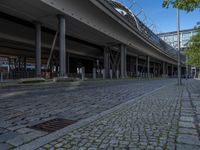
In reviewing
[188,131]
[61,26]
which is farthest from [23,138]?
[61,26]

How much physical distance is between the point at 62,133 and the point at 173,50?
96260mm

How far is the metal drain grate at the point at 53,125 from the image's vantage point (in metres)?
5.21

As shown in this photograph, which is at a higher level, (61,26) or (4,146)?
(61,26)

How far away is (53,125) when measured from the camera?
556 centimetres

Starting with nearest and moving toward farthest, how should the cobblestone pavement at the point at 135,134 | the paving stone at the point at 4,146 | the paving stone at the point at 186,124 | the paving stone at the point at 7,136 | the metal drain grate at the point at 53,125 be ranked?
the paving stone at the point at 4,146, the cobblestone pavement at the point at 135,134, the paving stone at the point at 7,136, the metal drain grate at the point at 53,125, the paving stone at the point at 186,124

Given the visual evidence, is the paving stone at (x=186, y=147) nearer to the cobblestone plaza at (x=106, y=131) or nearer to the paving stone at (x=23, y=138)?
the cobblestone plaza at (x=106, y=131)

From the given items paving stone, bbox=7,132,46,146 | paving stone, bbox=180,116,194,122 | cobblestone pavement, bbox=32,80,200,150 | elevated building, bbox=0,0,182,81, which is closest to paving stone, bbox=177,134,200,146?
cobblestone pavement, bbox=32,80,200,150

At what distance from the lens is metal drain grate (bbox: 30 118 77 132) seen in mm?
5211

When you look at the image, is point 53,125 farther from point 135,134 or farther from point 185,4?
point 185,4

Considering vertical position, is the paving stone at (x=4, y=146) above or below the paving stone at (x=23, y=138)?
below

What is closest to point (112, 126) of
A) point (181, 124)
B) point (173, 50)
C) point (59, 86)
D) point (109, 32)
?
point (181, 124)

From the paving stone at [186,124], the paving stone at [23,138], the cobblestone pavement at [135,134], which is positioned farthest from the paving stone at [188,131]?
the paving stone at [23,138]

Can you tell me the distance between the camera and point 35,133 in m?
4.78

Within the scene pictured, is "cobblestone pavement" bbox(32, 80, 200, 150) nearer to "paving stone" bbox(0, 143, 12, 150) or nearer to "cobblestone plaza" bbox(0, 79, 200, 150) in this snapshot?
"cobblestone plaza" bbox(0, 79, 200, 150)
